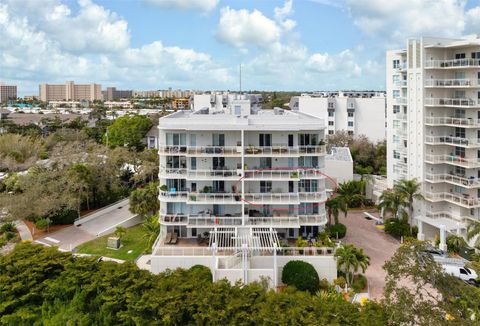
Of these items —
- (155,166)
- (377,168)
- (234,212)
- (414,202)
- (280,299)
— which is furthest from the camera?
(377,168)

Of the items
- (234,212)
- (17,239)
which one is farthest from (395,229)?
(17,239)

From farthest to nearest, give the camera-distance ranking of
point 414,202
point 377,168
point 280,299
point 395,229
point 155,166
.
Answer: point 377,168, point 155,166, point 414,202, point 395,229, point 280,299

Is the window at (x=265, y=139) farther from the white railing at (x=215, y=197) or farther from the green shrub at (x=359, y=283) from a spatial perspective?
the green shrub at (x=359, y=283)

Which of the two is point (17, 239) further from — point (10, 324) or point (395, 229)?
point (395, 229)

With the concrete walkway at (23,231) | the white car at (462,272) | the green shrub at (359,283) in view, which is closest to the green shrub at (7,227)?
the concrete walkway at (23,231)

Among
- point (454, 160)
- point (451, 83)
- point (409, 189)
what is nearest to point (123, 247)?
point (409, 189)

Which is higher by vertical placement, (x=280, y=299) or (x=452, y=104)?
(x=452, y=104)
